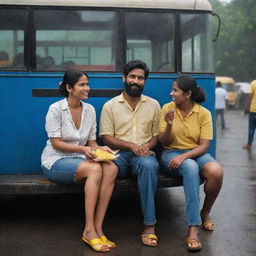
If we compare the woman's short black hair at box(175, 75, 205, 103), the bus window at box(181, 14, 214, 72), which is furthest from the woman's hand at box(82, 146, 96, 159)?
the bus window at box(181, 14, 214, 72)

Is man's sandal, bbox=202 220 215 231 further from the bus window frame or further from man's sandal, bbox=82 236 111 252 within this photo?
the bus window frame

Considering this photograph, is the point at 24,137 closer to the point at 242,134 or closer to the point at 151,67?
the point at 151,67

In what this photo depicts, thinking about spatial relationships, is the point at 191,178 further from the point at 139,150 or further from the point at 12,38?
the point at 12,38

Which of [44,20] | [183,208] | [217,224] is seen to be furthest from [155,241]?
[44,20]

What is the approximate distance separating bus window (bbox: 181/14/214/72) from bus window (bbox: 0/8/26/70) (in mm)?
1744

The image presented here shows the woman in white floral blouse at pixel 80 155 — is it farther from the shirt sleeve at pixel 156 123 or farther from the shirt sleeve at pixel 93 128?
the shirt sleeve at pixel 156 123

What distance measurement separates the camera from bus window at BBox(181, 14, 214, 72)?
5.21 meters

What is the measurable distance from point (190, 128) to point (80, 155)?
1113mm

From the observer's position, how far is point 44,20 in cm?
500

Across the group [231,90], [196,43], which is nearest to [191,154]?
[196,43]

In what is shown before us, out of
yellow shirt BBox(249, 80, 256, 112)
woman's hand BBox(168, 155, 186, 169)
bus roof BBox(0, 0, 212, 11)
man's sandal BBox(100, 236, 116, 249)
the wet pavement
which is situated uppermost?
bus roof BBox(0, 0, 212, 11)

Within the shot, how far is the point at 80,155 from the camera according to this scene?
458cm

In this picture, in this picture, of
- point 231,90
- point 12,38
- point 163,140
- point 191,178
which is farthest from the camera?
point 231,90

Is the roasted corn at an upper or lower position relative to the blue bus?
lower
